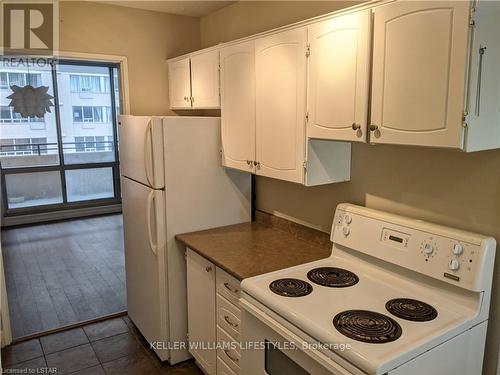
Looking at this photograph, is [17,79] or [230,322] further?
[17,79]

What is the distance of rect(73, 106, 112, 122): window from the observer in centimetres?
672

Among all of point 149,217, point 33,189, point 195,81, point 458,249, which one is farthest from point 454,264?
point 33,189

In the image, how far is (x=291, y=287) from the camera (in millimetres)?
1839

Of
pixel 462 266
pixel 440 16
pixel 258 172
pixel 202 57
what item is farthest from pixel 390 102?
pixel 202 57

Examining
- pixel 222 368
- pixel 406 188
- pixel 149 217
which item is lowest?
pixel 222 368

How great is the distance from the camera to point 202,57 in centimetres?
292

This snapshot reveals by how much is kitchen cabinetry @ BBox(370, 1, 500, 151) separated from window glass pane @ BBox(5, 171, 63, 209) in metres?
6.15

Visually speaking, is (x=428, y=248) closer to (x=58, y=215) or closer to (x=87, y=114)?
(x=58, y=215)

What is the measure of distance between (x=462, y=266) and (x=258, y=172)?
1.20m

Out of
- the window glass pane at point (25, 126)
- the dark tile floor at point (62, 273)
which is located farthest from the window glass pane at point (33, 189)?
the dark tile floor at point (62, 273)

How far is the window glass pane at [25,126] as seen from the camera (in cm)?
593

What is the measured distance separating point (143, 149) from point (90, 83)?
480 centimetres

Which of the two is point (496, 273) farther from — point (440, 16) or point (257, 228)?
point (257, 228)

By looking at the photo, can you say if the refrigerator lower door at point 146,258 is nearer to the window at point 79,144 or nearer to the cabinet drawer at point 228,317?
the cabinet drawer at point 228,317
